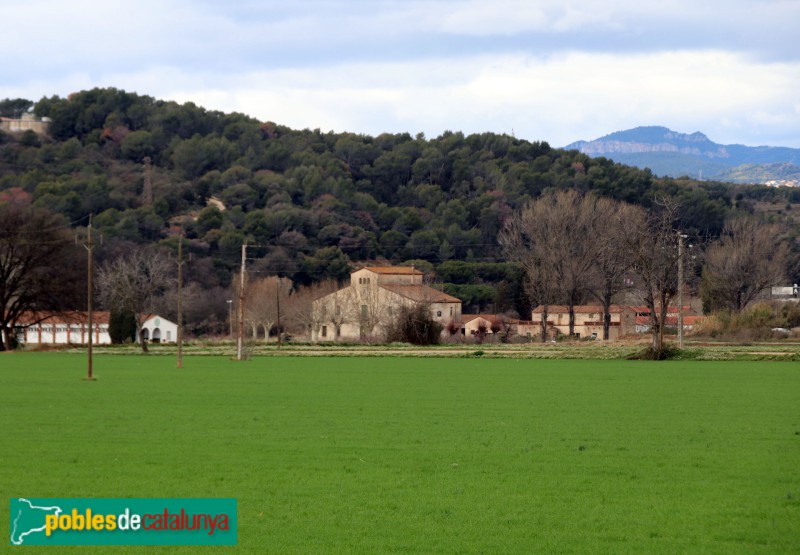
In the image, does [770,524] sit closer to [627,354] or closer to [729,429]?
[729,429]

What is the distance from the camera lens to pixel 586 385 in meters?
35.1

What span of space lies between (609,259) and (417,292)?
19.3 meters

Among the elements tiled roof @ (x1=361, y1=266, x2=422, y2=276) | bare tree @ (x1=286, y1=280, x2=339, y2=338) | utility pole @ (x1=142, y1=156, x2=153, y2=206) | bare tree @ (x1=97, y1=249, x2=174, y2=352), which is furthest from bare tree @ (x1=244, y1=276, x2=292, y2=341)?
utility pole @ (x1=142, y1=156, x2=153, y2=206)

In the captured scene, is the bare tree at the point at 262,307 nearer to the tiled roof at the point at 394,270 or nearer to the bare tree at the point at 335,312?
the bare tree at the point at 335,312

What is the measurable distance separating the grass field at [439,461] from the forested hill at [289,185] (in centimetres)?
8266

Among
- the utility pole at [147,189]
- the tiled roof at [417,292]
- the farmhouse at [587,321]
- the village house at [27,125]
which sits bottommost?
the farmhouse at [587,321]

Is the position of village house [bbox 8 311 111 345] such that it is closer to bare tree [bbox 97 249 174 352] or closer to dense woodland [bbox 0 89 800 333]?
bare tree [bbox 97 249 174 352]

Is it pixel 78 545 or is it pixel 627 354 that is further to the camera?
pixel 627 354

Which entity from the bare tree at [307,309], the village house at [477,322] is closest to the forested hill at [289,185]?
the bare tree at [307,309]

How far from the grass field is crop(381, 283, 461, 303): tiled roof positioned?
57.0 metres

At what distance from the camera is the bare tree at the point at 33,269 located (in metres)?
74.4

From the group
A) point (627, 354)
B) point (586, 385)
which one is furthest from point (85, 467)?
point (627, 354)

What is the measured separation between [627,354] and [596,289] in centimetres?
3346

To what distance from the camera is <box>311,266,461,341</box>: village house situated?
90.3m
